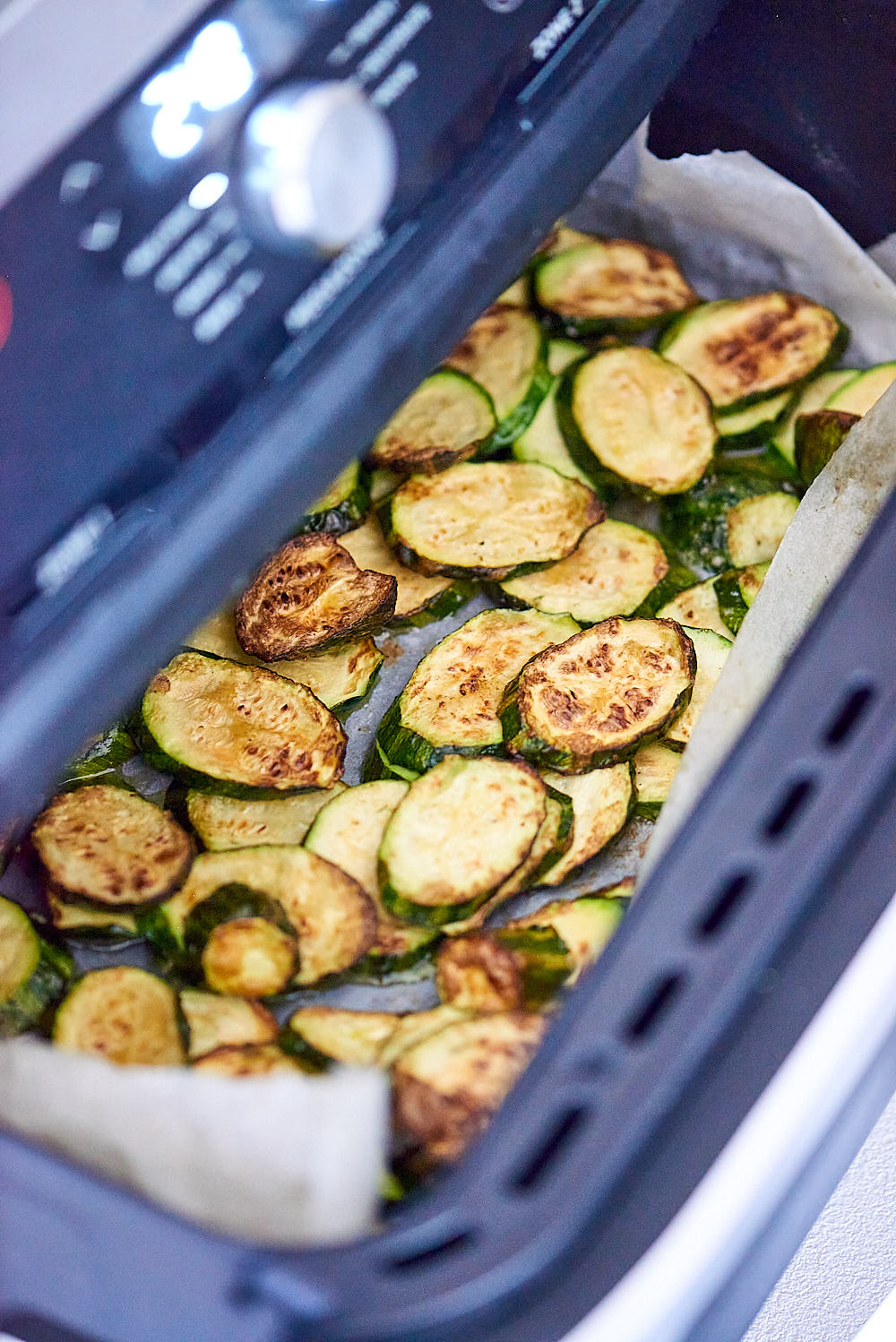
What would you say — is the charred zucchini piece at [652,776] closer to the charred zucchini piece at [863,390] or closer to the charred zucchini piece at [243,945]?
the charred zucchini piece at [243,945]

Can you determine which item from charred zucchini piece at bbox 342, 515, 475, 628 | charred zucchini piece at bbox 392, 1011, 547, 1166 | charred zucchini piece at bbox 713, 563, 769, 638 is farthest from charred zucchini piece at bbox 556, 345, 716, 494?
charred zucchini piece at bbox 392, 1011, 547, 1166

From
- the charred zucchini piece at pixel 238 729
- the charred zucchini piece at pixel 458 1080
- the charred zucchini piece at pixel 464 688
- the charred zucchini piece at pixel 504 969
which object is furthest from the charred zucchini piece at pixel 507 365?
the charred zucchini piece at pixel 458 1080

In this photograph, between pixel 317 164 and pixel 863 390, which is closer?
pixel 317 164

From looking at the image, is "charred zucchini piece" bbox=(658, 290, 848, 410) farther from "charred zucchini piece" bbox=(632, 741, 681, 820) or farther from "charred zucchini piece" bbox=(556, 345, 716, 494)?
"charred zucchini piece" bbox=(632, 741, 681, 820)

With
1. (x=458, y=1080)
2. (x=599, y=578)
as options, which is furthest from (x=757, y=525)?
(x=458, y=1080)

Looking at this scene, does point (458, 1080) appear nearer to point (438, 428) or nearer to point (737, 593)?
point (737, 593)

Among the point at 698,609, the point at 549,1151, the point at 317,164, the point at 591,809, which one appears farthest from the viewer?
the point at 698,609

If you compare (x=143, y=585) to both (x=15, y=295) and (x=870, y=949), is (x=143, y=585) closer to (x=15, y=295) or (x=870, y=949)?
(x=15, y=295)
